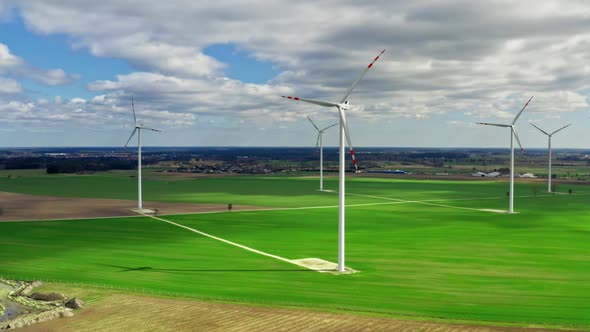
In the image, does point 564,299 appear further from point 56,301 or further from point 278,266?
point 56,301

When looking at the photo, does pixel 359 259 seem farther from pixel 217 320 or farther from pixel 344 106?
pixel 217 320

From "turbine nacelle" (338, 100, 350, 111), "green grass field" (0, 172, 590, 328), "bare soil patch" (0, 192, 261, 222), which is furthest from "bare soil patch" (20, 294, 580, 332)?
"bare soil patch" (0, 192, 261, 222)

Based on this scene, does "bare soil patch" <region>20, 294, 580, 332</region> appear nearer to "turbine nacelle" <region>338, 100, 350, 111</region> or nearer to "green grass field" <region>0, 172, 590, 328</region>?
"green grass field" <region>0, 172, 590, 328</region>

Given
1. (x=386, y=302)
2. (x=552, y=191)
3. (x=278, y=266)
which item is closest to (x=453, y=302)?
(x=386, y=302)

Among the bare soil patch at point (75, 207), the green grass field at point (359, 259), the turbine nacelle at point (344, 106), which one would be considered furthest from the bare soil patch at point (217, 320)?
the bare soil patch at point (75, 207)

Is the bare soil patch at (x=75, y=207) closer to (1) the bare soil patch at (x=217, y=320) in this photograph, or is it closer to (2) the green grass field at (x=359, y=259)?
(2) the green grass field at (x=359, y=259)

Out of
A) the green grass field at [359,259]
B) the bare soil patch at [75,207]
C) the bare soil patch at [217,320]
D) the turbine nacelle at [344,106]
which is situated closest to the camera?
the bare soil patch at [217,320]
